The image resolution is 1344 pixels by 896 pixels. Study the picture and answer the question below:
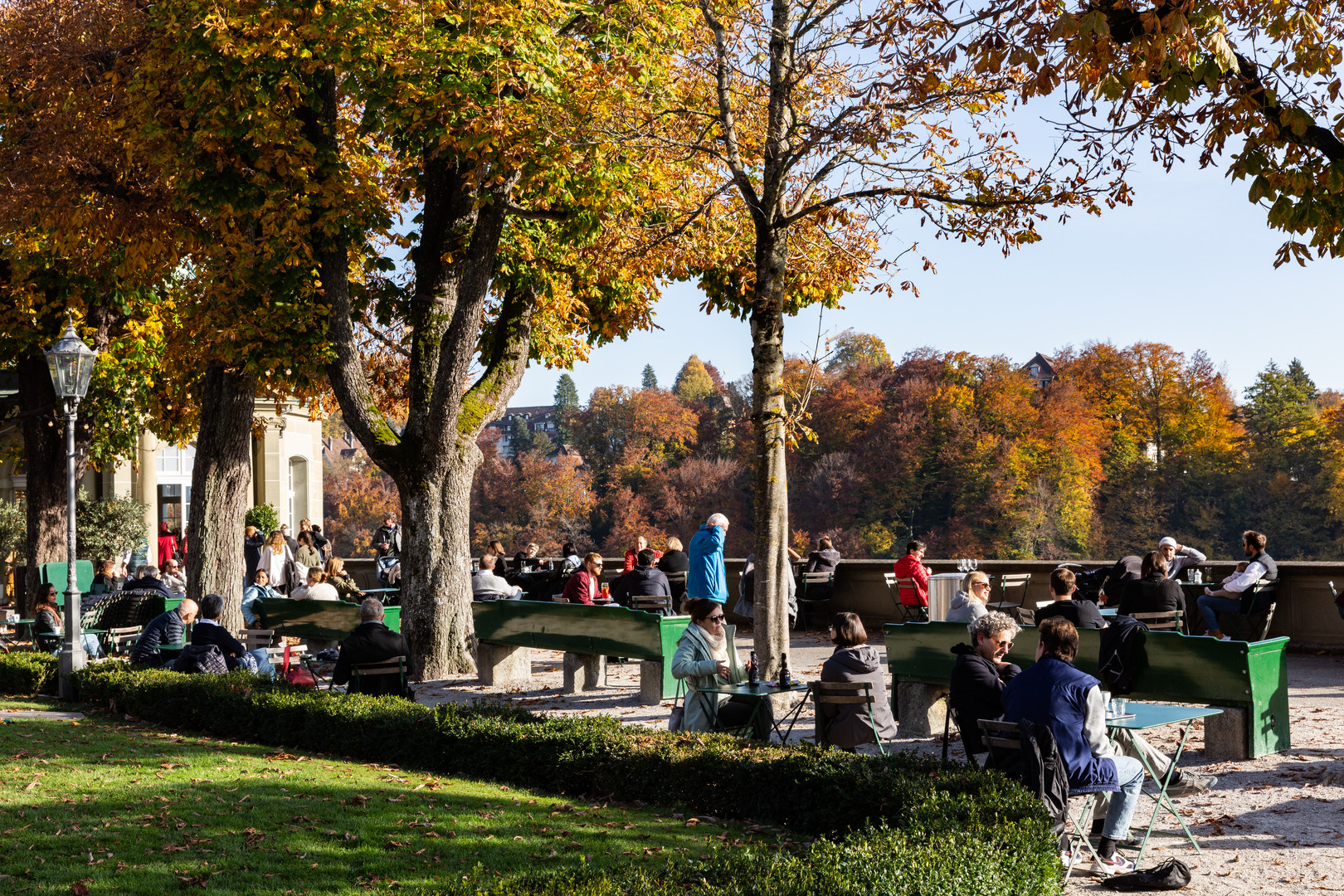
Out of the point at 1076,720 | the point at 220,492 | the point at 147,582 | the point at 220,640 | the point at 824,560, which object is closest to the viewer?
→ the point at 1076,720

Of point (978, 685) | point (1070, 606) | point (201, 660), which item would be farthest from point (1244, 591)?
point (201, 660)

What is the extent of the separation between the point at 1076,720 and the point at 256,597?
44.9 feet

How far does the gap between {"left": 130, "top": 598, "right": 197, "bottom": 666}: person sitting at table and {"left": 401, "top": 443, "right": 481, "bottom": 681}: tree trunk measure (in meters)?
2.24

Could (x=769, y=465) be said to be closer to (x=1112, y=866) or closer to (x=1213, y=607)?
(x=1112, y=866)

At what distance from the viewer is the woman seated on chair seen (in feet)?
25.4

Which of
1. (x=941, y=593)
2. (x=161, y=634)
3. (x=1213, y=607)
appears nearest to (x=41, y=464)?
(x=161, y=634)

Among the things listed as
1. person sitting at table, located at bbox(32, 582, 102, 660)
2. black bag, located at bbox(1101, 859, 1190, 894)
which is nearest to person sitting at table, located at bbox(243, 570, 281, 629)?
person sitting at table, located at bbox(32, 582, 102, 660)

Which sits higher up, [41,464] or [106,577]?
[41,464]

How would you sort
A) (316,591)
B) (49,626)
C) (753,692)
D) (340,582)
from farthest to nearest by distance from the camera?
(340,582) → (316,591) → (49,626) → (753,692)

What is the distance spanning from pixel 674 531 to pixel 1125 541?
23445 millimetres

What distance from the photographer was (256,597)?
56.3 feet

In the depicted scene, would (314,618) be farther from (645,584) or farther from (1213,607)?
(1213,607)

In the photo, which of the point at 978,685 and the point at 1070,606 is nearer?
the point at 978,685

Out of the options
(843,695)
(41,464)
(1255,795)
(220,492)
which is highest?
(41,464)
